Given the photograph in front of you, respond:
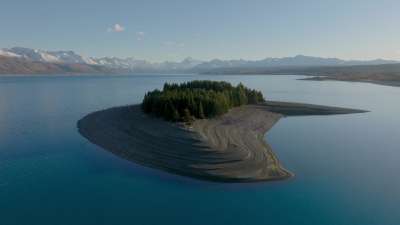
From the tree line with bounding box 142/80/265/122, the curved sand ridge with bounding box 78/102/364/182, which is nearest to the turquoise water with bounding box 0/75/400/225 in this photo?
the curved sand ridge with bounding box 78/102/364/182

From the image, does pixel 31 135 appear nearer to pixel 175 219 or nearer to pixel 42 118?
pixel 42 118

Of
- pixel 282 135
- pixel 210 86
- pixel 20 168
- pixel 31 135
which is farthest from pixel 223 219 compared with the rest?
pixel 210 86

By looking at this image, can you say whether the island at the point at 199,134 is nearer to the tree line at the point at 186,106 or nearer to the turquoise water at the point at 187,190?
the tree line at the point at 186,106

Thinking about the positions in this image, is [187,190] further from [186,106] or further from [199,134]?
[186,106]

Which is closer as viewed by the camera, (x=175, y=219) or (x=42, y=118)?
(x=175, y=219)

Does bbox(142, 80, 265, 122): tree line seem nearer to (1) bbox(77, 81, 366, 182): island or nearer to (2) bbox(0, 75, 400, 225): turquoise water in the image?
(1) bbox(77, 81, 366, 182): island

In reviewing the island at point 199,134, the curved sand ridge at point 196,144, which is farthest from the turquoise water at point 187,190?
the island at point 199,134

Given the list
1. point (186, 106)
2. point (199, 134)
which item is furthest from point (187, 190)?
point (186, 106)

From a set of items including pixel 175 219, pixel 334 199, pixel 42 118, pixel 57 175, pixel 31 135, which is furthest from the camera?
pixel 42 118
